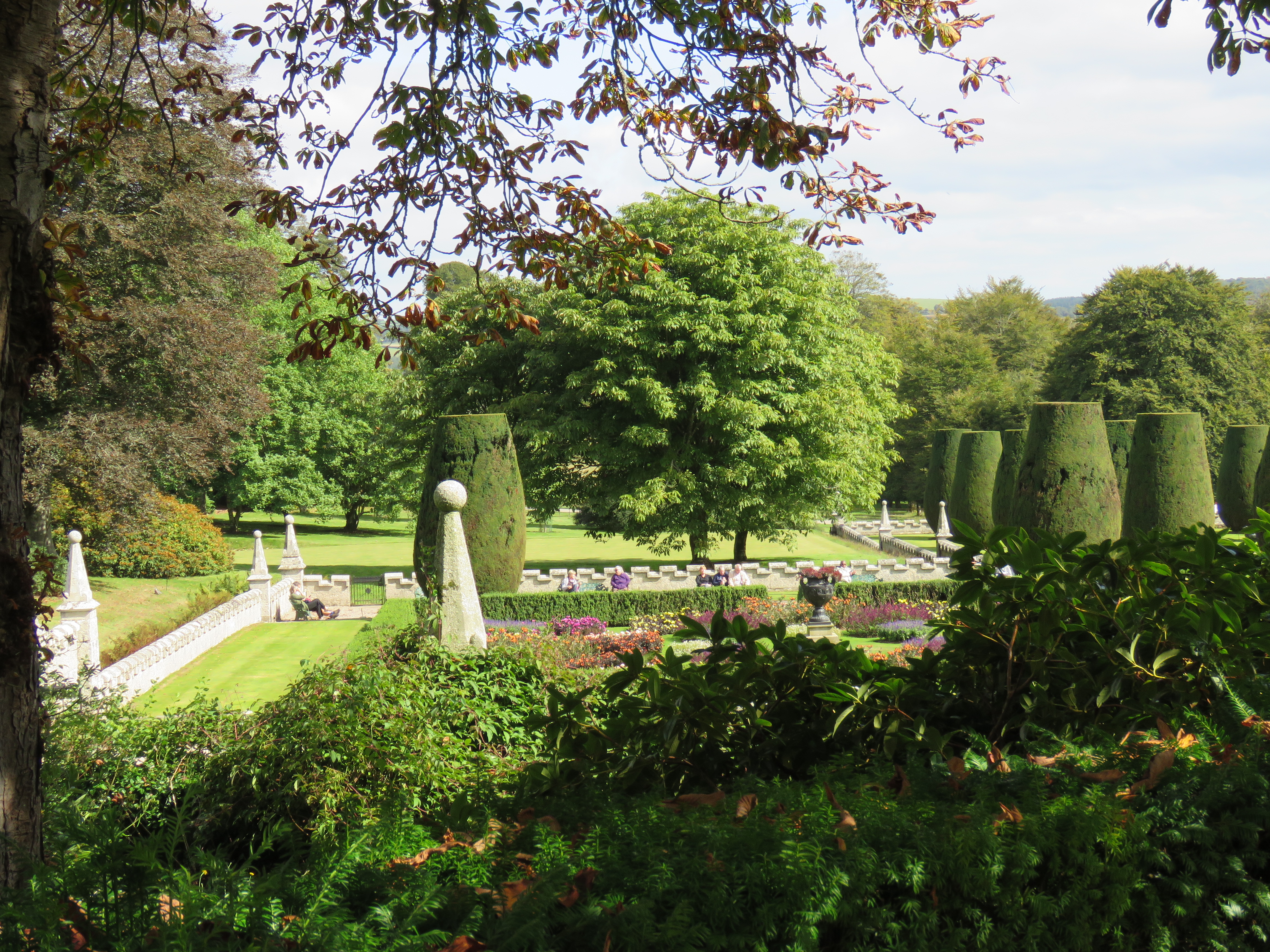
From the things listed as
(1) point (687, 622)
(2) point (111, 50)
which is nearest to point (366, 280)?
(2) point (111, 50)

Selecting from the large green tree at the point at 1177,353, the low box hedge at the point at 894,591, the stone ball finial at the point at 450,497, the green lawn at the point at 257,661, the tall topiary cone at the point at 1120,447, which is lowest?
the green lawn at the point at 257,661

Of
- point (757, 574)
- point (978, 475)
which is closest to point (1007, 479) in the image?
point (757, 574)

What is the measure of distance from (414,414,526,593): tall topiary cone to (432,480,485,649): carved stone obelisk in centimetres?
896

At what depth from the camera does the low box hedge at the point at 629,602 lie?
59.9 ft

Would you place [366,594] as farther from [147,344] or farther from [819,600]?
[819,600]

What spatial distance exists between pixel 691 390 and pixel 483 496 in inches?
266

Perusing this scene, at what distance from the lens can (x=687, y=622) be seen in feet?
9.25

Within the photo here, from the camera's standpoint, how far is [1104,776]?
2193 millimetres

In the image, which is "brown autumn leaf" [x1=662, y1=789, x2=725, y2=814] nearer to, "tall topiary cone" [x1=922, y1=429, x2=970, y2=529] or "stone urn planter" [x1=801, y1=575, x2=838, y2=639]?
"stone urn planter" [x1=801, y1=575, x2=838, y2=639]

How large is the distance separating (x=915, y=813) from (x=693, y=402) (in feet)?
71.6

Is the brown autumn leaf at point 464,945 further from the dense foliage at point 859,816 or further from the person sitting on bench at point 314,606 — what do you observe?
the person sitting on bench at point 314,606

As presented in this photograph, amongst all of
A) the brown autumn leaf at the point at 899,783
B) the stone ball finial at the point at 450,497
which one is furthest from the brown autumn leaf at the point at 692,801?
the stone ball finial at the point at 450,497

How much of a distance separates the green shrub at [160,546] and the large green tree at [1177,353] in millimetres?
31906

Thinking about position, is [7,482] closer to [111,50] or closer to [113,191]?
[111,50]
